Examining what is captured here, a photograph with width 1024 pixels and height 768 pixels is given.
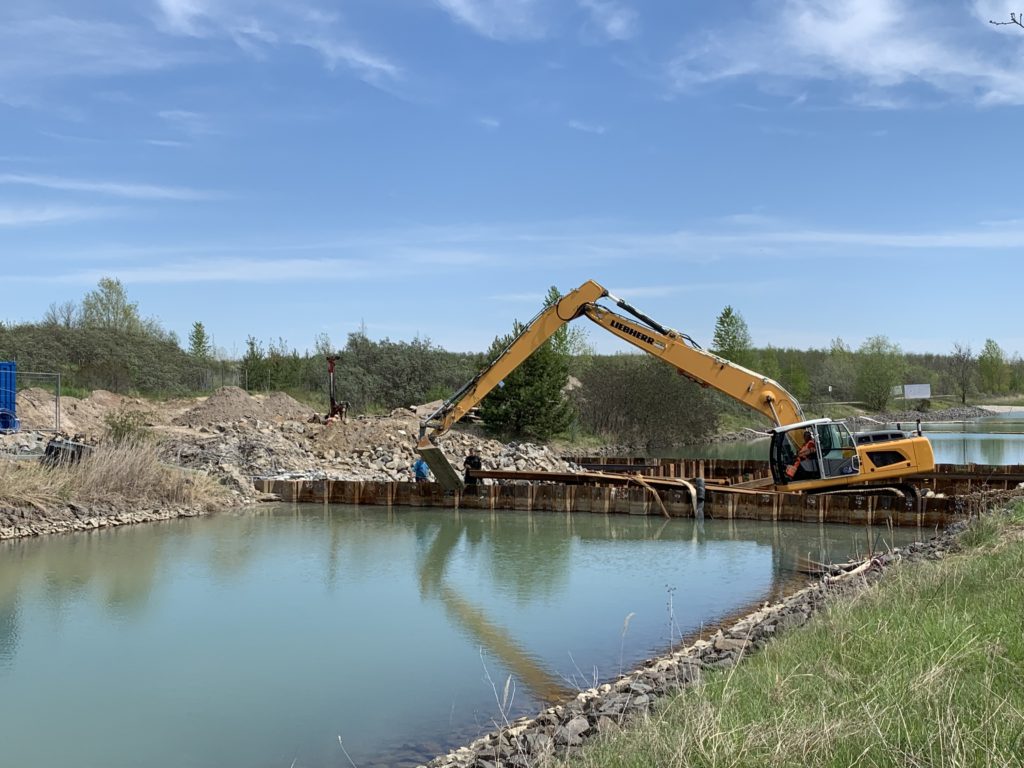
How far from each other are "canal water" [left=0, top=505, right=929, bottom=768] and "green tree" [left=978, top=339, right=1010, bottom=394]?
A: 307 feet

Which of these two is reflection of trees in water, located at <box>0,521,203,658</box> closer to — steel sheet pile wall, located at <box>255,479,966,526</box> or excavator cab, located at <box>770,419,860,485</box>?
steel sheet pile wall, located at <box>255,479,966,526</box>

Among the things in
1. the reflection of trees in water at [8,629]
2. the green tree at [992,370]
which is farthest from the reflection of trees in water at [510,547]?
the green tree at [992,370]

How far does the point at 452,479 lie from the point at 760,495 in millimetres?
6984

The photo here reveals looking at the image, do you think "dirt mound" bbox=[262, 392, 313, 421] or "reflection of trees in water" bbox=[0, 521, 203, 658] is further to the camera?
"dirt mound" bbox=[262, 392, 313, 421]

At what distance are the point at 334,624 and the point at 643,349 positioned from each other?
34.1ft

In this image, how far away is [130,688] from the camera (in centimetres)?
908

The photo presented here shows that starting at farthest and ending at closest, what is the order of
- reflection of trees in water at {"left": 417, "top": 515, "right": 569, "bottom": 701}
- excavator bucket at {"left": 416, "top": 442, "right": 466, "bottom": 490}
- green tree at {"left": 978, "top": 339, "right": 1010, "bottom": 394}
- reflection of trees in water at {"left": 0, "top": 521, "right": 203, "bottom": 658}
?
green tree at {"left": 978, "top": 339, "right": 1010, "bottom": 394}, excavator bucket at {"left": 416, "top": 442, "right": 466, "bottom": 490}, reflection of trees in water at {"left": 0, "top": 521, "right": 203, "bottom": 658}, reflection of trees in water at {"left": 417, "top": 515, "right": 569, "bottom": 701}

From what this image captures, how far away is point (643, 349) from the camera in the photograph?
19.9 meters

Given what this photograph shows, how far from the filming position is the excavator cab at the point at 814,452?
59.7 ft

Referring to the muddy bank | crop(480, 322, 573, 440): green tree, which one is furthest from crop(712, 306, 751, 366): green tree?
the muddy bank

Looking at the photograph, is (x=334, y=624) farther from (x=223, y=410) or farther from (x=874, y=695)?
(x=223, y=410)

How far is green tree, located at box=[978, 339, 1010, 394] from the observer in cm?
10094

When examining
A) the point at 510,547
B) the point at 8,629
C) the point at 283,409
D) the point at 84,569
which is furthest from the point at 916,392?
the point at 8,629

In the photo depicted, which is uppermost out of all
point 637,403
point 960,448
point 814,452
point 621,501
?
point 637,403
